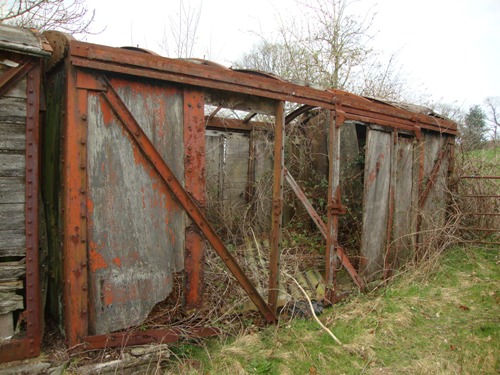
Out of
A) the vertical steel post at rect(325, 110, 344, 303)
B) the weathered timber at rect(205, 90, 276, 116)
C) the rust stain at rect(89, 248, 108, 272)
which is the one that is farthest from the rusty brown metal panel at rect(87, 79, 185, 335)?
the vertical steel post at rect(325, 110, 344, 303)

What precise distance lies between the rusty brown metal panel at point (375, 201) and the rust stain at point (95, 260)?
386cm

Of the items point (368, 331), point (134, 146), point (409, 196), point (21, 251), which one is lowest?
point (368, 331)

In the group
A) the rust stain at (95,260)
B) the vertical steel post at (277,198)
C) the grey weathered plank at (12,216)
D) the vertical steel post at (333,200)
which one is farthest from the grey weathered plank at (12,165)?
the vertical steel post at (333,200)

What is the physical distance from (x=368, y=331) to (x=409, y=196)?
9.74ft

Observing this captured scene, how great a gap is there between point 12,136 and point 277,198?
2707 millimetres

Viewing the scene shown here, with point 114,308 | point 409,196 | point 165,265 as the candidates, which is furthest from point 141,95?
point 409,196

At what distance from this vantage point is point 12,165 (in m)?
2.93

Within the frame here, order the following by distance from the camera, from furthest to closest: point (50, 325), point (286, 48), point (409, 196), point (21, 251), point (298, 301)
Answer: point (286, 48) → point (409, 196) → point (298, 301) → point (50, 325) → point (21, 251)

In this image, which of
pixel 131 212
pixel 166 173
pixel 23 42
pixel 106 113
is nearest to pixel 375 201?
pixel 166 173

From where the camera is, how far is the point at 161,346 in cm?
338

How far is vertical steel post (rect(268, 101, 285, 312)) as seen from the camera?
423 centimetres

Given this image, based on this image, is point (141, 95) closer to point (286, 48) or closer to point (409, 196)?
point (409, 196)

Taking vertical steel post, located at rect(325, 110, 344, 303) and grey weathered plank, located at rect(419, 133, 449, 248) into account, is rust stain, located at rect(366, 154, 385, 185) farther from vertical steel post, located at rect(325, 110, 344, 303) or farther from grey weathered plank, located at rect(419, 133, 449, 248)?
grey weathered plank, located at rect(419, 133, 449, 248)

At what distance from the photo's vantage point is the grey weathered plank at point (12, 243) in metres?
2.89
